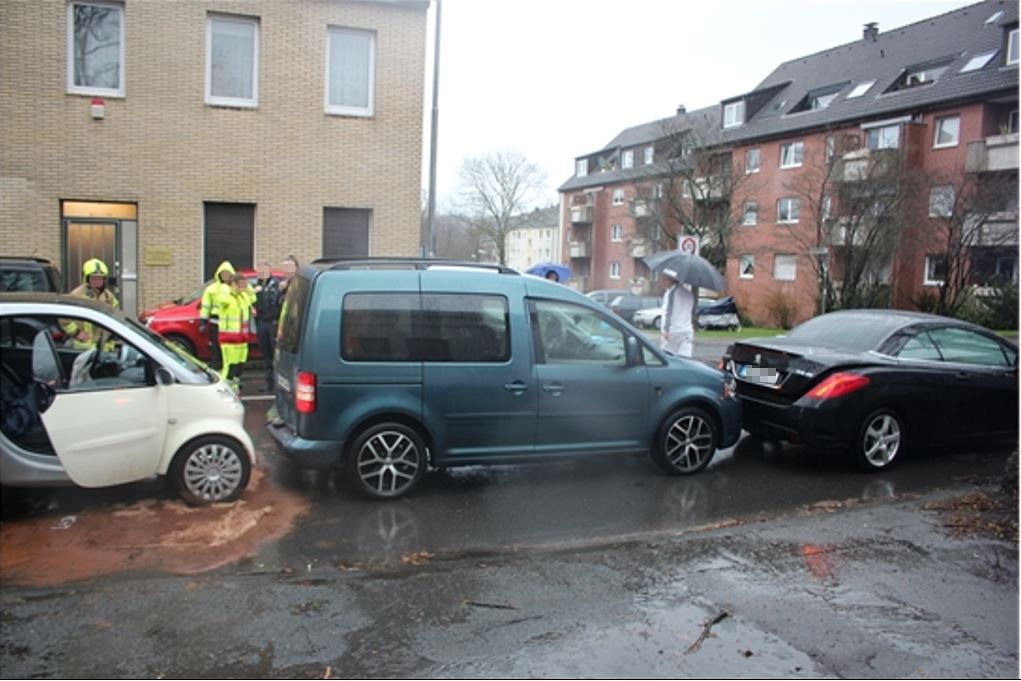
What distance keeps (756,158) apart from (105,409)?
139 feet

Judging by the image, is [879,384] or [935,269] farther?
[935,269]

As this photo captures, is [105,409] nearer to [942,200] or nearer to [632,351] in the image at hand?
[632,351]

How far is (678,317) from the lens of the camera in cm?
1072

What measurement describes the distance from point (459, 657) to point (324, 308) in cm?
318

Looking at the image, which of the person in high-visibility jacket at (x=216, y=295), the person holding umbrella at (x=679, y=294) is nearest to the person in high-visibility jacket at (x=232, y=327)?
the person in high-visibility jacket at (x=216, y=295)

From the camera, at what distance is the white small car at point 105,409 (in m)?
5.64

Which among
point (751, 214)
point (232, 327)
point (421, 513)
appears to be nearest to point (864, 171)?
point (751, 214)

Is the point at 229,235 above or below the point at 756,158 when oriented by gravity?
below

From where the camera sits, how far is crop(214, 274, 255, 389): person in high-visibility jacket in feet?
32.9

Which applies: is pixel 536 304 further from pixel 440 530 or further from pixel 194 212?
pixel 194 212

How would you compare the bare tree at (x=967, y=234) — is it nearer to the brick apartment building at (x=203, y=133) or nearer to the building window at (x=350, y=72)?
the brick apartment building at (x=203, y=133)

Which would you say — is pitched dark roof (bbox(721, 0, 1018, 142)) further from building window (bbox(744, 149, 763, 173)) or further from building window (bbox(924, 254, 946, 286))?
building window (bbox(924, 254, 946, 286))

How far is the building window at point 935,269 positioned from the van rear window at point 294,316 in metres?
26.9

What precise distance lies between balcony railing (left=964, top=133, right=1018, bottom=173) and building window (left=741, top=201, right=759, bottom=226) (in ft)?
41.4
